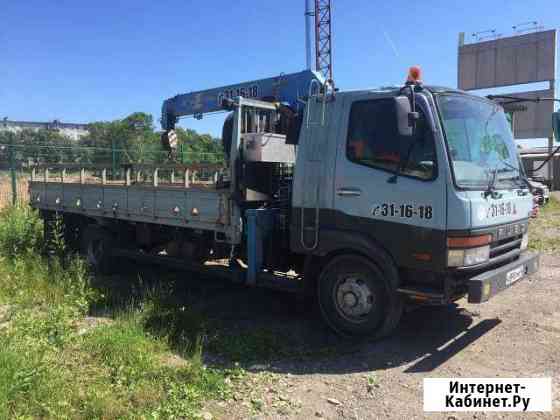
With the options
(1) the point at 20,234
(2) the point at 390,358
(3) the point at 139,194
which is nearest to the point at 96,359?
(2) the point at 390,358

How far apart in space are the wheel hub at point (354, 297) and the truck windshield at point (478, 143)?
1380 mm

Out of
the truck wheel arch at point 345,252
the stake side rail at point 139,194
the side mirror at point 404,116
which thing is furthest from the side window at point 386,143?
the stake side rail at point 139,194

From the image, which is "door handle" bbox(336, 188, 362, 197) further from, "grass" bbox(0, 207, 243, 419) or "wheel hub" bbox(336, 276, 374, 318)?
"grass" bbox(0, 207, 243, 419)

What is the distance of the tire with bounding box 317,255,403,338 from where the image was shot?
4.59 meters

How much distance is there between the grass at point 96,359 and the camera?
3.46 meters

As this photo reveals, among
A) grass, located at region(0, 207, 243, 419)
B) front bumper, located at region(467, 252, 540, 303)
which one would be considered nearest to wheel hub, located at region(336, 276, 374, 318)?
front bumper, located at region(467, 252, 540, 303)

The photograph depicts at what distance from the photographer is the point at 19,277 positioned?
6754mm

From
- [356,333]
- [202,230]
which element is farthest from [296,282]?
[202,230]

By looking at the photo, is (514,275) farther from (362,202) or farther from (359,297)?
(362,202)

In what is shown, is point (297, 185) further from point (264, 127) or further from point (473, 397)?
point (473, 397)

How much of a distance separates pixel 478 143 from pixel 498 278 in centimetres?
129

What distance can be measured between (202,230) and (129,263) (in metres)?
2.72

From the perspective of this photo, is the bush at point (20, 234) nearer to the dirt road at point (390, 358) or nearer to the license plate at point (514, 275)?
the dirt road at point (390, 358)

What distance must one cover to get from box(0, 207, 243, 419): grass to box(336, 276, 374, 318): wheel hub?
1.34 metres
